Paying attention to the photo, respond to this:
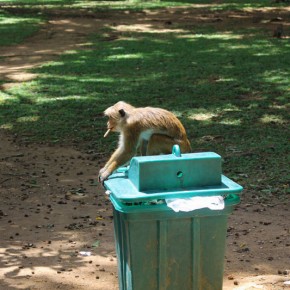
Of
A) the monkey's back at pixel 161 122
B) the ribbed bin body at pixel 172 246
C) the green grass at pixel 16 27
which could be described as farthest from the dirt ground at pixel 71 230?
the green grass at pixel 16 27

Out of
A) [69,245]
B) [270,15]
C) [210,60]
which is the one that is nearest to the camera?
[69,245]

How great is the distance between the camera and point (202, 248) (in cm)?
389

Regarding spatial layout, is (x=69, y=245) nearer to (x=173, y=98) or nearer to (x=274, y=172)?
(x=274, y=172)

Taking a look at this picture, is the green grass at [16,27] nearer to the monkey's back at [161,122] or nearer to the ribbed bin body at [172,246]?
the monkey's back at [161,122]

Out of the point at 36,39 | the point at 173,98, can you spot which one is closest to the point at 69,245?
the point at 173,98

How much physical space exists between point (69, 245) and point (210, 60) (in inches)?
332

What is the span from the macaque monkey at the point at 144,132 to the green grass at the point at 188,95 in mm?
1943

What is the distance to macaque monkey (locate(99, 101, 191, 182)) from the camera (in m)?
5.59

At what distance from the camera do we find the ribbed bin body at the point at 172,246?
12.5ft

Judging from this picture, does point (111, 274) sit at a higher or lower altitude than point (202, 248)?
lower

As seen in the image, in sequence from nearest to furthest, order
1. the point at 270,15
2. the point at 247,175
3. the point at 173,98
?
the point at 247,175, the point at 173,98, the point at 270,15

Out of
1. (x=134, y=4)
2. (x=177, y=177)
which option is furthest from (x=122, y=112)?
(x=134, y=4)

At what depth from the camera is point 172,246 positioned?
3846 millimetres

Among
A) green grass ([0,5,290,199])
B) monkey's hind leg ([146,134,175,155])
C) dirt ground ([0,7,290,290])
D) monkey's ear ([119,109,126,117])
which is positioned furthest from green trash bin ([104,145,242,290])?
green grass ([0,5,290,199])
